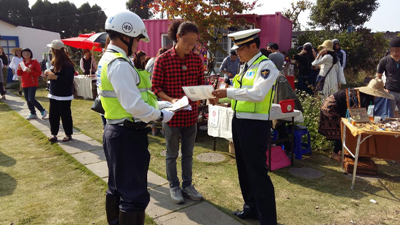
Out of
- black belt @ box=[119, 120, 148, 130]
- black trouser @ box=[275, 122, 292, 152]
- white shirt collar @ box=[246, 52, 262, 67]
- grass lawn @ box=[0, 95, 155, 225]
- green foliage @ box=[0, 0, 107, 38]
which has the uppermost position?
green foliage @ box=[0, 0, 107, 38]

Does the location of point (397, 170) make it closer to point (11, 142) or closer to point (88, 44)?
point (11, 142)

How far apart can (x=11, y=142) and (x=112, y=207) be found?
186 inches

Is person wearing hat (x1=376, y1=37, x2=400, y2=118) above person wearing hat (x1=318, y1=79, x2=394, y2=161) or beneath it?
above

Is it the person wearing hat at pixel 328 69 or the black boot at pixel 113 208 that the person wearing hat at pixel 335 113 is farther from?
the black boot at pixel 113 208

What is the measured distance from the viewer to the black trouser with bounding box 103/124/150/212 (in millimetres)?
2312

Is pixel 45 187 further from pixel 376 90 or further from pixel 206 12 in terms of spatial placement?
pixel 206 12

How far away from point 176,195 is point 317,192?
189 centimetres

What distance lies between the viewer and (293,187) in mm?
4000

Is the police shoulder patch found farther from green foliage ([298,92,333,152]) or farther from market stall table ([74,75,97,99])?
market stall table ([74,75,97,99])

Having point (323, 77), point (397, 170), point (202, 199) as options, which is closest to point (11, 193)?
point (202, 199)

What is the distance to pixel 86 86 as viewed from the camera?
11.4 m

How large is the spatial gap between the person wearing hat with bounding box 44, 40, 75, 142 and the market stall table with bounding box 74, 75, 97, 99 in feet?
17.8

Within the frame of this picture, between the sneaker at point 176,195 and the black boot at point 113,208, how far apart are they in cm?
99

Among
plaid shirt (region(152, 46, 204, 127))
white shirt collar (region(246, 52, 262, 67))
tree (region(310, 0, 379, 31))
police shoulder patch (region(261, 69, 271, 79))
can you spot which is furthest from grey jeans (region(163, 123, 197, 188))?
tree (region(310, 0, 379, 31))
